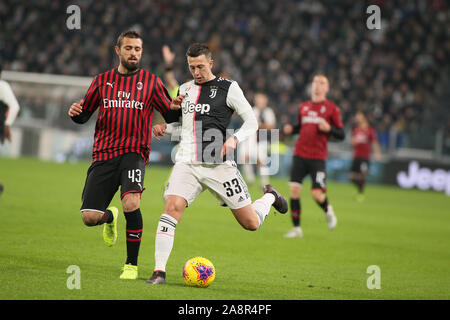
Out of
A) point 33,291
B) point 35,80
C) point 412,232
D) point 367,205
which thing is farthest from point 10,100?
point 35,80

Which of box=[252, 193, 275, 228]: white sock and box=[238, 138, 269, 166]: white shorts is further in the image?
box=[238, 138, 269, 166]: white shorts

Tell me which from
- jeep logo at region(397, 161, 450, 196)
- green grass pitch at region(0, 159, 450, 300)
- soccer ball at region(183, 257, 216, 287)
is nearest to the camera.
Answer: green grass pitch at region(0, 159, 450, 300)

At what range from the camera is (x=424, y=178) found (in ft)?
80.5

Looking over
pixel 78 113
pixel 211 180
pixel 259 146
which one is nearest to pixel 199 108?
pixel 211 180

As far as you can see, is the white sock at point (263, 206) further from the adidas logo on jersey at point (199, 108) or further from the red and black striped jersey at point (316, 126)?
the red and black striped jersey at point (316, 126)

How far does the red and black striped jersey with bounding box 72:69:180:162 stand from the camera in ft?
22.4

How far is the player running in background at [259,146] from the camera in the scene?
720 inches

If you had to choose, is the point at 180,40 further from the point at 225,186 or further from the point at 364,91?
the point at 225,186

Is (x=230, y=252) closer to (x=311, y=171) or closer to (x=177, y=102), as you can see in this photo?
(x=311, y=171)

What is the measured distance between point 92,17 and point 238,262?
76.5ft

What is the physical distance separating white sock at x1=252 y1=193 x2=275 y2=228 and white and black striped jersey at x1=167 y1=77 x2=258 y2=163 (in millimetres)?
849

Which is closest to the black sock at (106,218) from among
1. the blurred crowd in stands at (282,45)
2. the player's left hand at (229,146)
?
the player's left hand at (229,146)

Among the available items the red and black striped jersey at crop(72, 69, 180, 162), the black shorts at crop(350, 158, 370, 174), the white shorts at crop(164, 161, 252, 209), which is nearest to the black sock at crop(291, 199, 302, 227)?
the white shorts at crop(164, 161, 252, 209)

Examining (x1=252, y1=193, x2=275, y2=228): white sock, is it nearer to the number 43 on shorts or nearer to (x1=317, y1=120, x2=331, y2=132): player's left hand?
the number 43 on shorts
